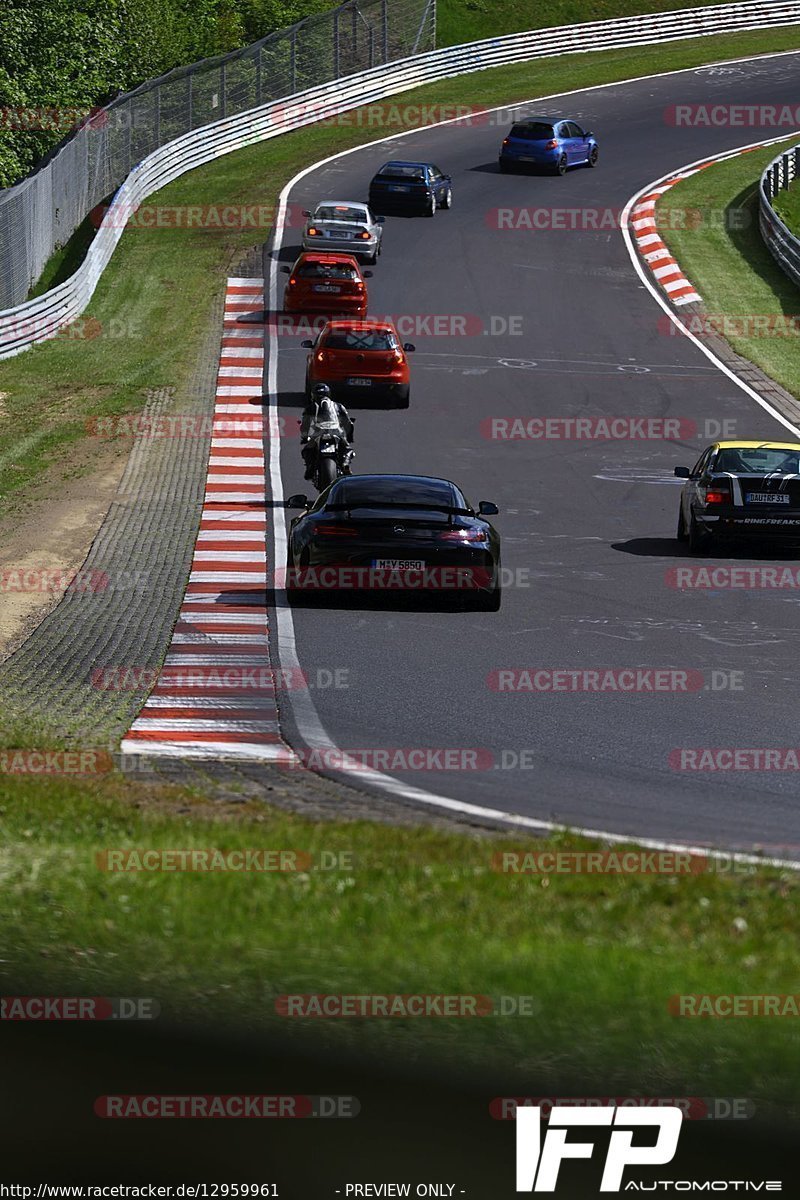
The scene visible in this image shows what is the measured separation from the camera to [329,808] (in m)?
9.63

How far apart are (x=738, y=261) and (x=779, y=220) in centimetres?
143

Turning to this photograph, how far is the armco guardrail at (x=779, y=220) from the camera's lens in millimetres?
43750

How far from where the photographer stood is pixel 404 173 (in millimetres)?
47625

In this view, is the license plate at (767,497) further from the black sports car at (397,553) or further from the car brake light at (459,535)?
the car brake light at (459,535)

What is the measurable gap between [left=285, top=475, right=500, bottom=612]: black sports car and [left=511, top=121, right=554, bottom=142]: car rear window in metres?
38.3

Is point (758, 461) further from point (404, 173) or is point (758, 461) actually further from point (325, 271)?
point (404, 173)

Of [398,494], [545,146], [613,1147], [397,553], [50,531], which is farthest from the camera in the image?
[545,146]

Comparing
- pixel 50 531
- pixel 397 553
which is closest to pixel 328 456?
pixel 50 531

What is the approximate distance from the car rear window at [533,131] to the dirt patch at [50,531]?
92.4 feet

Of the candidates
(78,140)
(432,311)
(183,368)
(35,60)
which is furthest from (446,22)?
(183,368)

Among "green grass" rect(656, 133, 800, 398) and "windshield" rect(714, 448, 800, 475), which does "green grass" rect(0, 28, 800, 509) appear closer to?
"windshield" rect(714, 448, 800, 475)

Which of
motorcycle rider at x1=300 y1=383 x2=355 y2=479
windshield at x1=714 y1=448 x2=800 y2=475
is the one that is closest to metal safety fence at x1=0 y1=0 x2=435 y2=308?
motorcycle rider at x1=300 y1=383 x2=355 y2=479

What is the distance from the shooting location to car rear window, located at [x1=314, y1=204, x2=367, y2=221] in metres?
42.3

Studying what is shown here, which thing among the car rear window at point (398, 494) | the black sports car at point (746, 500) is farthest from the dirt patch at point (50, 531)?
the black sports car at point (746, 500)
